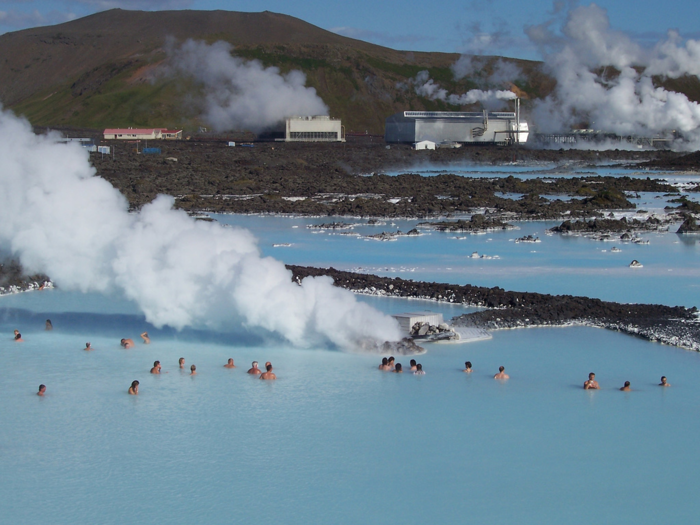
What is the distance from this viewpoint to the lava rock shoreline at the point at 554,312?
16328 mm

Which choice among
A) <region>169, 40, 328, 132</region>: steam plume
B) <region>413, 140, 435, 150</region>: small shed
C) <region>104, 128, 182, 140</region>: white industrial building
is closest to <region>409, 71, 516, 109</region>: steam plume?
<region>169, 40, 328, 132</region>: steam plume

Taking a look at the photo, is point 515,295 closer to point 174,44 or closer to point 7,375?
point 7,375

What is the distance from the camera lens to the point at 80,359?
14.9 meters

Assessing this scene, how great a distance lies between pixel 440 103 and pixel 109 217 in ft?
492

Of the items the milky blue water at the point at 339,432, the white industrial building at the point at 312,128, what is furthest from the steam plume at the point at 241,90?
the milky blue water at the point at 339,432

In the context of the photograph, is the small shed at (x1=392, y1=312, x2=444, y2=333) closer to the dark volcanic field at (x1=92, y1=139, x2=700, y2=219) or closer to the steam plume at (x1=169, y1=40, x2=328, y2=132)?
the dark volcanic field at (x1=92, y1=139, x2=700, y2=219)

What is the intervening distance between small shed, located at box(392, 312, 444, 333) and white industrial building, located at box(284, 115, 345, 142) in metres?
93.6

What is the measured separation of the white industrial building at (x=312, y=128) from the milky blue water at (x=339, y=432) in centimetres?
9196

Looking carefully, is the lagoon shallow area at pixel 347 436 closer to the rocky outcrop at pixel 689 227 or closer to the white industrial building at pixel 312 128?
the rocky outcrop at pixel 689 227

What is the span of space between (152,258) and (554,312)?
28.1 feet

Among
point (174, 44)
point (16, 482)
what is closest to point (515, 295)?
point (16, 482)

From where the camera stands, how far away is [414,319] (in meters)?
15.8

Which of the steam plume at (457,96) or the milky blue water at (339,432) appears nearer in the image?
the milky blue water at (339,432)

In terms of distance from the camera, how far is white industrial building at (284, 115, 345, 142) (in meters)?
108
